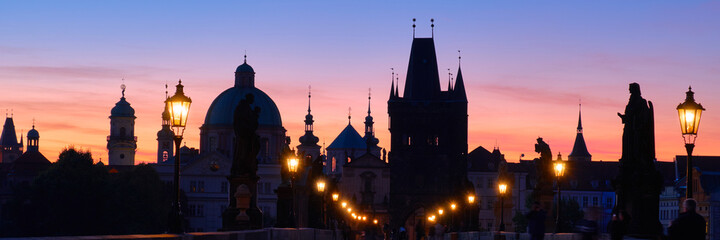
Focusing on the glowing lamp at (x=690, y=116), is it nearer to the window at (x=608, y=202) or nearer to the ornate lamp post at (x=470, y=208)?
the ornate lamp post at (x=470, y=208)

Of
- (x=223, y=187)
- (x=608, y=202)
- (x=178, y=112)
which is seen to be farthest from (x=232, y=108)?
(x=178, y=112)

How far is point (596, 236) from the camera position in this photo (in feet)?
68.4

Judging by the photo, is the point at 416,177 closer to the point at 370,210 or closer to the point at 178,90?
the point at 370,210

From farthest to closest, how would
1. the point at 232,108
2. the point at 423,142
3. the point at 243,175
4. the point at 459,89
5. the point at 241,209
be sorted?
the point at 232,108, the point at 459,89, the point at 423,142, the point at 243,175, the point at 241,209

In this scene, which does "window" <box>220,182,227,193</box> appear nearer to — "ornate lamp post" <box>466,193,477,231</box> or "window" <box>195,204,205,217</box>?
"window" <box>195,204,205,217</box>

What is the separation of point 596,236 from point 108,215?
11856cm

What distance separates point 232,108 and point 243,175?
522ft

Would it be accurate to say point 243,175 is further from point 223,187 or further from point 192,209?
point 192,209

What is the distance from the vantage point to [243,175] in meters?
34.8

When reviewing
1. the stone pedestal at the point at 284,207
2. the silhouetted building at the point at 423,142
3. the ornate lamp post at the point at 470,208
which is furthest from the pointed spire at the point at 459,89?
the stone pedestal at the point at 284,207

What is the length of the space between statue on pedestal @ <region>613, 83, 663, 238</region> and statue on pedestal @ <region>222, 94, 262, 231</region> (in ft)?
33.1

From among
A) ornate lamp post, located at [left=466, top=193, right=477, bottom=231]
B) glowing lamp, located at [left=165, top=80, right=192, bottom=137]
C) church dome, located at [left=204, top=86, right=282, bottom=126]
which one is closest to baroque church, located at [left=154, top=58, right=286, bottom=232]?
church dome, located at [left=204, top=86, right=282, bottom=126]

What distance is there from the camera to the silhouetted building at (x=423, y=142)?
16000cm

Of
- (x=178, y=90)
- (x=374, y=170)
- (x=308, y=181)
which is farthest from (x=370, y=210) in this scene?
(x=178, y=90)
